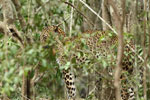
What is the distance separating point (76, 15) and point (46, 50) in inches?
101

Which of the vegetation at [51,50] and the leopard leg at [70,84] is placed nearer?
the vegetation at [51,50]

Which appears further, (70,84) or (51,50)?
(70,84)

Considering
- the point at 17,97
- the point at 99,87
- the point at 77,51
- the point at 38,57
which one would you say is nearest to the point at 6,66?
the point at 38,57

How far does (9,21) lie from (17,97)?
178 cm

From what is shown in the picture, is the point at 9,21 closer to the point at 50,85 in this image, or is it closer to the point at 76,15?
the point at 76,15

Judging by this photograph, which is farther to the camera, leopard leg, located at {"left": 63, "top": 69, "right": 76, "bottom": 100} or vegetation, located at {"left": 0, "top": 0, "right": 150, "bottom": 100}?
leopard leg, located at {"left": 63, "top": 69, "right": 76, "bottom": 100}

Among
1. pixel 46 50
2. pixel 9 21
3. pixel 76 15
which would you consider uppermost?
pixel 76 15

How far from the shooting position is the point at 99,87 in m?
7.63

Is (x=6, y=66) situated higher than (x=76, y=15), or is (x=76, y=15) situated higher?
(x=76, y=15)

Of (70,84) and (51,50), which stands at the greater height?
(51,50)

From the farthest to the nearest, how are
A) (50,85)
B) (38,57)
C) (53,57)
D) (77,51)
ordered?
1. (50,85)
2. (77,51)
3. (53,57)
4. (38,57)

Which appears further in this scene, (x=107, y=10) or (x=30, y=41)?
(x=107, y=10)

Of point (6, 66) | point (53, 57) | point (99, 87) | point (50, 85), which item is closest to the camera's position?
point (6, 66)

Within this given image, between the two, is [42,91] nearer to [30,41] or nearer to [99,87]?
[99,87]
